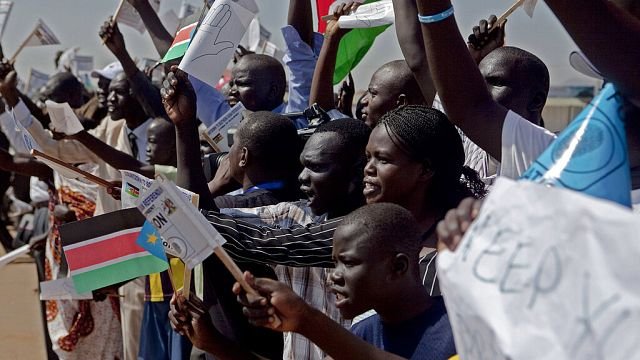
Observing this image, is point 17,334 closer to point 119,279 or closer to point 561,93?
point 119,279

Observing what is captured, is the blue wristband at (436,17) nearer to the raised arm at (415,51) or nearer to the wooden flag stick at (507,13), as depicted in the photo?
the raised arm at (415,51)

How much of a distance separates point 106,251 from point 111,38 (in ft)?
9.37

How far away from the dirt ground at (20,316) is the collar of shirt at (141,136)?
2.27 meters

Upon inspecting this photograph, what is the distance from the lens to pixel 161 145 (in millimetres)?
5566

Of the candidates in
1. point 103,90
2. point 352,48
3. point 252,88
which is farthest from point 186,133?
point 103,90

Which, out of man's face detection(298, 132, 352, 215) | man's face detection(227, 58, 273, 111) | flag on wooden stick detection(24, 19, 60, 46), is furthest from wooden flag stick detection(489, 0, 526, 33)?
flag on wooden stick detection(24, 19, 60, 46)

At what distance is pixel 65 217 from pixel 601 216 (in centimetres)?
523

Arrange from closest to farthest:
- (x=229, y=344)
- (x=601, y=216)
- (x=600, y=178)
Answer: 1. (x=601, y=216)
2. (x=600, y=178)
3. (x=229, y=344)

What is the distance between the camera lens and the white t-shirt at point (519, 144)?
8.18ft

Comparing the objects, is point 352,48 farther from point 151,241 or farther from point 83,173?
point 151,241

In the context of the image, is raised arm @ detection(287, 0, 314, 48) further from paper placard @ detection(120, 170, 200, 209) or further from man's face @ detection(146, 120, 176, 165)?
paper placard @ detection(120, 170, 200, 209)

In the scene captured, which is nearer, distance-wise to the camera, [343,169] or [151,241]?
[151,241]

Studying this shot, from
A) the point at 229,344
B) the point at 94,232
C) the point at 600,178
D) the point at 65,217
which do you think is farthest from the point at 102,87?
the point at 600,178

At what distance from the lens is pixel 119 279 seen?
335 cm
